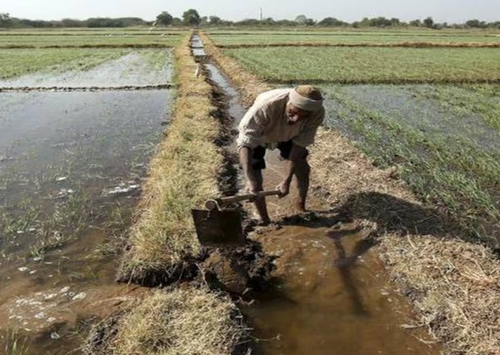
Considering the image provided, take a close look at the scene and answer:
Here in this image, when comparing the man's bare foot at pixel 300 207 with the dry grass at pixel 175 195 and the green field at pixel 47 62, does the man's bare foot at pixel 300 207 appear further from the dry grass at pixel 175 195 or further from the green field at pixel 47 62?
the green field at pixel 47 62

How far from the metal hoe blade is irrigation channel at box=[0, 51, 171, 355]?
63cm

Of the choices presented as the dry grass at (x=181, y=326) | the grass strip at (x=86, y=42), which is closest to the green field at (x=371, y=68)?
the dry grass at (x=181, y=326)

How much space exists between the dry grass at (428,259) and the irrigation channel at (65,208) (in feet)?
6.60

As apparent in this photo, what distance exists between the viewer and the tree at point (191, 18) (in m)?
85.4

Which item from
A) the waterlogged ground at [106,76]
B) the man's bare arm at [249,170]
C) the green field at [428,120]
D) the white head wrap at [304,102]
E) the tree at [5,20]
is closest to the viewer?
the white head wrap at [304,102]

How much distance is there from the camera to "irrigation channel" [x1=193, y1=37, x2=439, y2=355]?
2988 mm

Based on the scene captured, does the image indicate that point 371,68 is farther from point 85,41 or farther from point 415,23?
point 415,23

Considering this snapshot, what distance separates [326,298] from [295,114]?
144 centimetres

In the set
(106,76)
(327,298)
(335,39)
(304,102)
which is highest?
(304,102)

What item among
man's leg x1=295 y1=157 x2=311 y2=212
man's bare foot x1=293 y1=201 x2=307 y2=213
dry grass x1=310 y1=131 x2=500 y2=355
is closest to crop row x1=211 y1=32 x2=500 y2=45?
dry grass x1=310 y1=131 x2=500 y2=355

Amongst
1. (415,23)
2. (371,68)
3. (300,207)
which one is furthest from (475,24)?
(300,207)

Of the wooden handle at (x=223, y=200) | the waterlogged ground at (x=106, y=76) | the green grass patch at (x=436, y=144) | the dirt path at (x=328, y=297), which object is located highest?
the wooden handle at (x=223, y=200)

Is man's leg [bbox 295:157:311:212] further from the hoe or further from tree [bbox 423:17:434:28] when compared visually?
tree [bbox 423:17:434:28]

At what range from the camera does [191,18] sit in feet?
280
